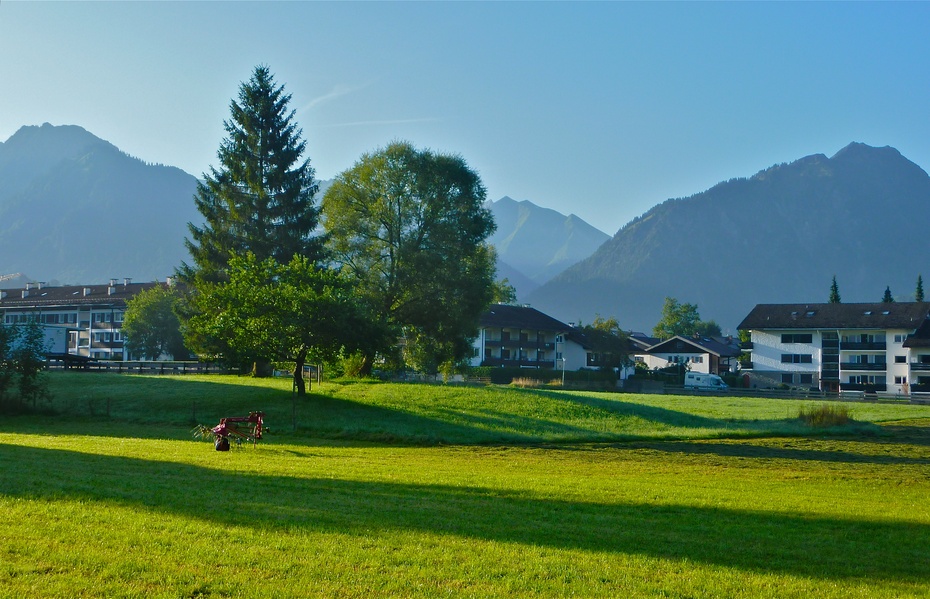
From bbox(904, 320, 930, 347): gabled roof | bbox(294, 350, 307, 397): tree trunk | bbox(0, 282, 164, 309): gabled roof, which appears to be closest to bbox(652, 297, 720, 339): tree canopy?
bbox(904, 320, 930, 347): gabled roof

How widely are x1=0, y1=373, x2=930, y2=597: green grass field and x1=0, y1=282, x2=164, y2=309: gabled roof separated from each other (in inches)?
4132

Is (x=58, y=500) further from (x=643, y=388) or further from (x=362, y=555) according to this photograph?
(x=643, y=388)

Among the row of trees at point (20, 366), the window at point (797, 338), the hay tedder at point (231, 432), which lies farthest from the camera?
the window at point (797, 338)

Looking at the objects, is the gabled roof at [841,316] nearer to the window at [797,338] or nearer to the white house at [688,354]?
the window at [797,338]

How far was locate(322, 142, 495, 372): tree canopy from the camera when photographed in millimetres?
59188

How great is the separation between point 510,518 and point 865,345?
111 meters

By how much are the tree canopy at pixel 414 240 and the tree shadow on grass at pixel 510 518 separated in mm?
41633

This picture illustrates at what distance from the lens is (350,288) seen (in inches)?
1881

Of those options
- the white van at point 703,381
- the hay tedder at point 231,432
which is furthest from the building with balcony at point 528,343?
the hay tedder at point 231,432

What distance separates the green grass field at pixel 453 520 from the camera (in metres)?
9.02

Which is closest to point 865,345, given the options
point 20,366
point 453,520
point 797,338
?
point 797,338

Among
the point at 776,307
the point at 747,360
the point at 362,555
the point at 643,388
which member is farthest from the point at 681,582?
the point at 747,360

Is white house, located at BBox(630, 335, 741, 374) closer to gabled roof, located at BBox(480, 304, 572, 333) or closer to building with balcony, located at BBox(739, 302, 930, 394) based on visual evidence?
building with balcony, located at BBox(739, 302, 930, 394)

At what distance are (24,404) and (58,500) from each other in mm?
35875
